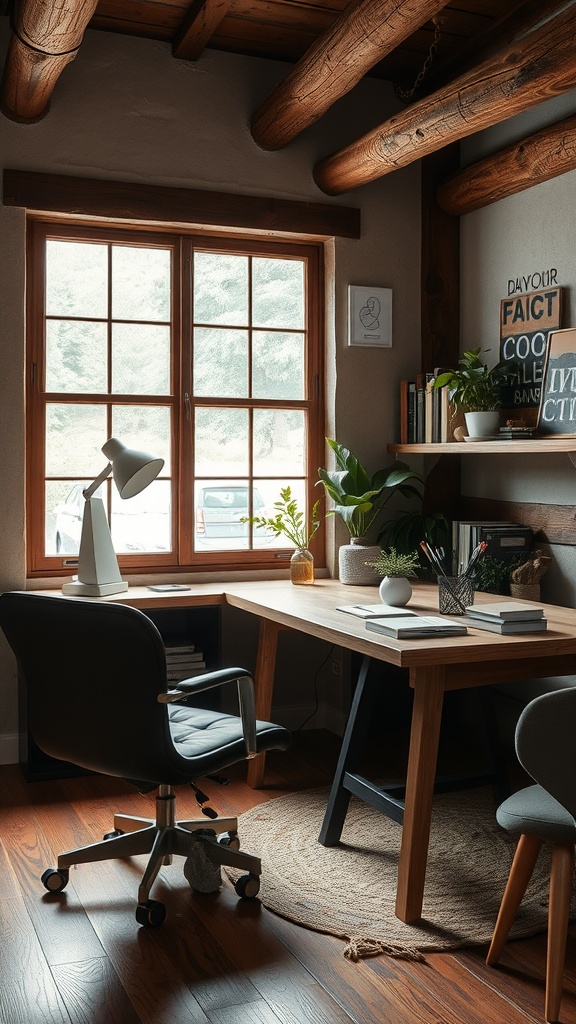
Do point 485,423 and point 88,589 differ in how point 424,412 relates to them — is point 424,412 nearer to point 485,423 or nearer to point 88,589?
point 485,423

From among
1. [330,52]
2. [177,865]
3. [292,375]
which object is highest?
[330,52]

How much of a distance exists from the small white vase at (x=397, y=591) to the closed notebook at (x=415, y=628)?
16.8 inches

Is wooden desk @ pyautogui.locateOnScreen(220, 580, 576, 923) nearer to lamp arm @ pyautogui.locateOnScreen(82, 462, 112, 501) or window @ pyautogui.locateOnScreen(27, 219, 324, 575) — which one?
lamp arm @ pyautogui.locateOnScreen(82, 462, 112, 501)

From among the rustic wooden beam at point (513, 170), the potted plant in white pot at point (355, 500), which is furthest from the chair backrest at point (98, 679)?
the rustic wooden beam at point (513, 170)

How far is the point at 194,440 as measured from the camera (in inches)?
176

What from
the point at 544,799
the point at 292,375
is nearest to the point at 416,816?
the point at 544,799

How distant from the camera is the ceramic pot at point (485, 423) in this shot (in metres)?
4.01

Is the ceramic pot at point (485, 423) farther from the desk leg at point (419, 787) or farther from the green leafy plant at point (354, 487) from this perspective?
the desk leg at point (419, 787)

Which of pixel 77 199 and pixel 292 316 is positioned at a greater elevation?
pixel 77 199

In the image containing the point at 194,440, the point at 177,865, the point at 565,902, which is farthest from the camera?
the point at 194,440

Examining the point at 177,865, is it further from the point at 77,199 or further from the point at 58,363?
the point at 77,199

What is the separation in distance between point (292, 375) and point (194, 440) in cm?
60

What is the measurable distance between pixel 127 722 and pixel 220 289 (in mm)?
2503

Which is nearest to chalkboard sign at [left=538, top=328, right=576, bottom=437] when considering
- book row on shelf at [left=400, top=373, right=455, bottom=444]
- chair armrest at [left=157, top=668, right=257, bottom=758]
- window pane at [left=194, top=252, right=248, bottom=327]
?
book row on shelf at [left=400, top=373, right=455, bottom=444]
